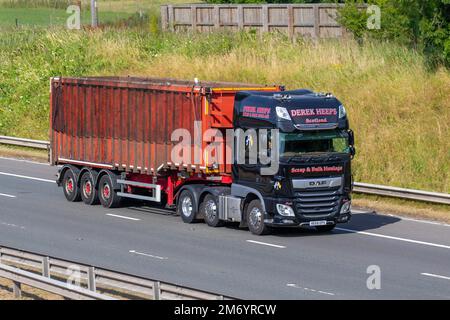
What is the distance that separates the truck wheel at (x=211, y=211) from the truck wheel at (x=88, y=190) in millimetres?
4129

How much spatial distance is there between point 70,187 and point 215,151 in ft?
19.4

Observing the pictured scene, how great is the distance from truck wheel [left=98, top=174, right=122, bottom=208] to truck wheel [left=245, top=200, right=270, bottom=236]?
4.69m

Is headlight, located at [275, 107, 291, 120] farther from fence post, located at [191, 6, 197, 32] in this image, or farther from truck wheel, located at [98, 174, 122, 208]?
fence post, located at [191, 6, 197, 32]

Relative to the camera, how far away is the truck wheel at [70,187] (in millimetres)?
28859

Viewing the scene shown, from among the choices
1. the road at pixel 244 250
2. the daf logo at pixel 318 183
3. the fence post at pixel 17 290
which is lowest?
the road at pixel 244 250

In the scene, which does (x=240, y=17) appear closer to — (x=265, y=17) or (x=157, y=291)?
(x=265, y=17)

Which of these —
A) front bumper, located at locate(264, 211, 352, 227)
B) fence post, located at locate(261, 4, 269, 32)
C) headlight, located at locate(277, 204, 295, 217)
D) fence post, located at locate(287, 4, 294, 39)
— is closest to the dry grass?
fence post, located at locate(287, 4, 294, 39)

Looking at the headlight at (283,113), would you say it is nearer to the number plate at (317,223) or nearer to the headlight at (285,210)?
the headlight at (285,210)

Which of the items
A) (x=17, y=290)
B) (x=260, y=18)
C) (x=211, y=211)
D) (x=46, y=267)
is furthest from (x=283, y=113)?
(x=260, y=18)

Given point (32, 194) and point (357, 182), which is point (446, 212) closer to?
point (357, 182)

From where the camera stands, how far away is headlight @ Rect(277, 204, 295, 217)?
23.2m

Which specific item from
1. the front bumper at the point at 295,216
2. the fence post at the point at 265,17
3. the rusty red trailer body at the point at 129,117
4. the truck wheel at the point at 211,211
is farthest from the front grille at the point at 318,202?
the fence post at the point at 265,17

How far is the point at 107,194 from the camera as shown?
28.0 metres
